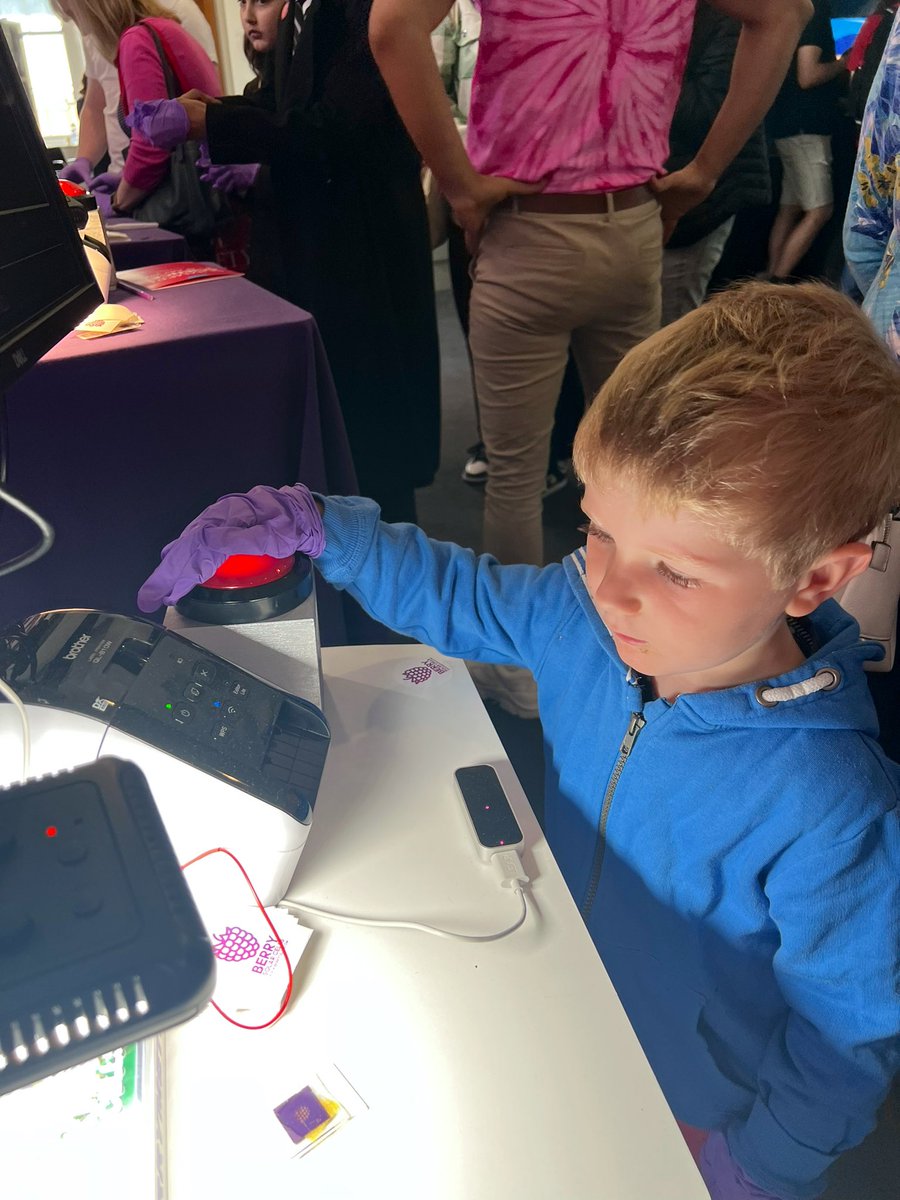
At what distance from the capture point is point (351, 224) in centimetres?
157

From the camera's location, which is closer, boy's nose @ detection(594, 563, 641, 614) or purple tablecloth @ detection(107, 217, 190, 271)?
boy's nose @ detection(594, 563, 641, 614)

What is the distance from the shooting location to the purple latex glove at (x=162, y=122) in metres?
1.51

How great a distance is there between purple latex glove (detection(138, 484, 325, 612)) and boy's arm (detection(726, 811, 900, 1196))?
49 centimetres

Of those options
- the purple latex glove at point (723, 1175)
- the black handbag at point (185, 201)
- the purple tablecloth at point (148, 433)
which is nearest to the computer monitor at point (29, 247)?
the purple tablecloth at point (148, 433)

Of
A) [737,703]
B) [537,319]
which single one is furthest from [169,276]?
[737,703]

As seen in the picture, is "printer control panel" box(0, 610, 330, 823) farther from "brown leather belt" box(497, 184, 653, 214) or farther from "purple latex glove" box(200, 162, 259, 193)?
"purple latex glove" box(200, 162, 259, 193)

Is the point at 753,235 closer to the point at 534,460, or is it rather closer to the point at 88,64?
the point at 534,460

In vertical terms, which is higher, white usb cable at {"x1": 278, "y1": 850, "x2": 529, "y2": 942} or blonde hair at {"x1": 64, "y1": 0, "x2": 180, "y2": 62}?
blonde hair at {"x1": 64, "y1": 0, "x2": 180, "y2": 62}

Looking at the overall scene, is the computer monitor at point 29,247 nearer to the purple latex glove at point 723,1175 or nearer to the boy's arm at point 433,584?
the boy's arm at point 433,584

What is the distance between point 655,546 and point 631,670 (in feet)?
0.50

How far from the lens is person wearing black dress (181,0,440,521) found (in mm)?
1444

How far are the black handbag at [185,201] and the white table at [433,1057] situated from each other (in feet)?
5.39

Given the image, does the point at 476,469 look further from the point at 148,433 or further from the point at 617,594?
the point at 617,594

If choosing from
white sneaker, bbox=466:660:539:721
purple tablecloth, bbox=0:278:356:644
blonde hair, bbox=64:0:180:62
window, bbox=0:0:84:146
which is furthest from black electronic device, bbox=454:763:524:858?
window, bbox=0:0:84:146
